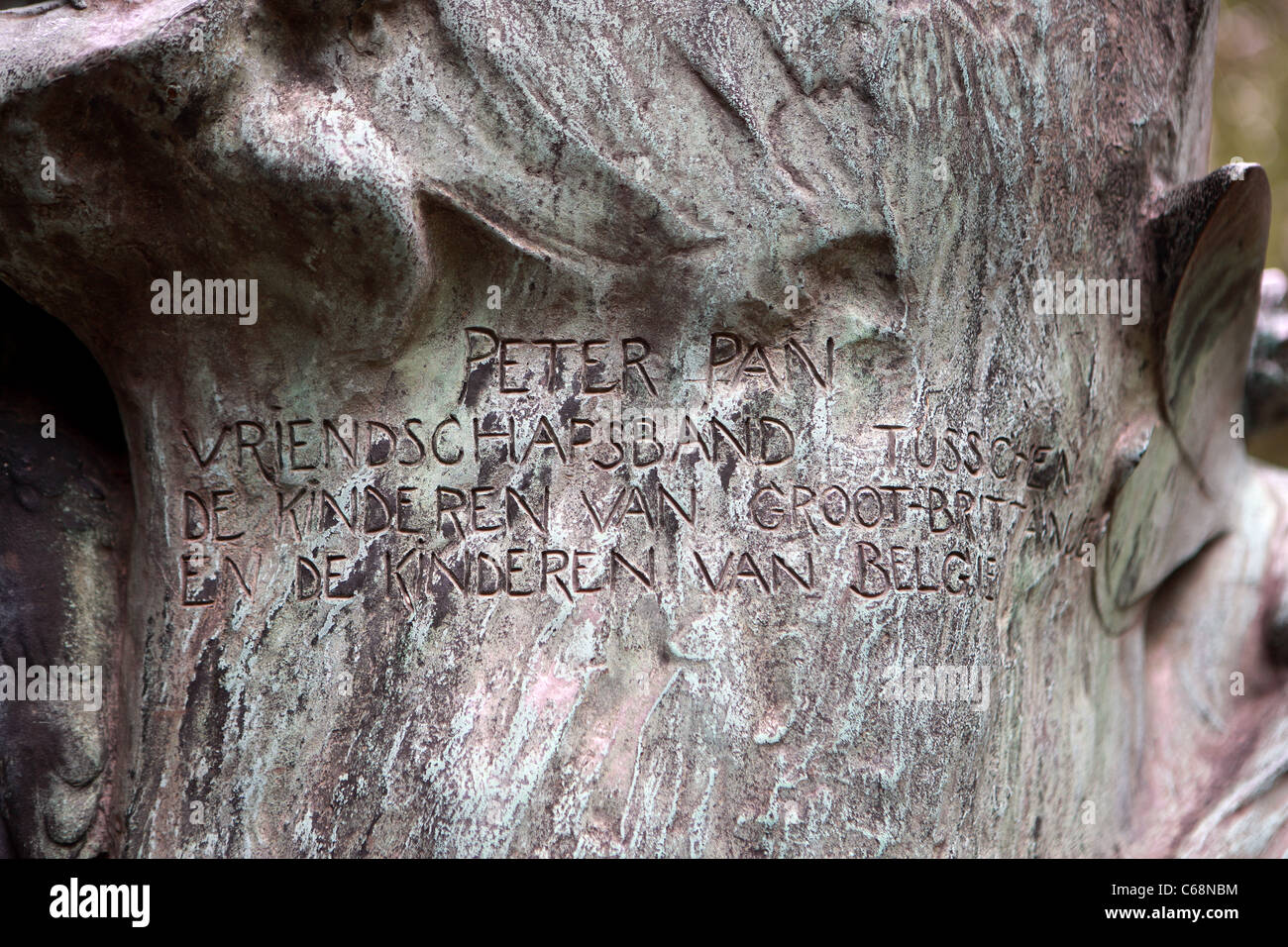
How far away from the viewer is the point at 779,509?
1751mm

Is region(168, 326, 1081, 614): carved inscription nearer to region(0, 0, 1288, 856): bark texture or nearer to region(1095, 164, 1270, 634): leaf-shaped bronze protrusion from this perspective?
region(0, 0, 1288, 856): bark texture

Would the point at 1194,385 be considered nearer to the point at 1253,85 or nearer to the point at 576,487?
the point at 576,487

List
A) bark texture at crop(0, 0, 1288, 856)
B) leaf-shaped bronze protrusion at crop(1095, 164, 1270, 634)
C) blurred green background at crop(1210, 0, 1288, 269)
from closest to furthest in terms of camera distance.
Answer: bark texture at crop(0, 0, 1288, 856) → leaf-shaped bronze protrusion at crop(1095, 164, 1270, 634) → blurred green background at crop(1210, 0, 1288, 269)

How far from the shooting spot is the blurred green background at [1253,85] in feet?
16.9

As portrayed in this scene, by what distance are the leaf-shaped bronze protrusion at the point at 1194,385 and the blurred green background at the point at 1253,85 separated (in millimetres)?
3199

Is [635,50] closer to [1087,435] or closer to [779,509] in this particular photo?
[779,509]

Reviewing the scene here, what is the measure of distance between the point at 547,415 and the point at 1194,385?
1191 millimetres

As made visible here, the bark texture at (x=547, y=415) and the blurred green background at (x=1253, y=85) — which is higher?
the blurred green background at (x=1253, y=85)

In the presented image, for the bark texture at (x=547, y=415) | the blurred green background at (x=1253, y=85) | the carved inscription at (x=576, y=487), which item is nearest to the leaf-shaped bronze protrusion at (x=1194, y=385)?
the bark texture at (x=547, y=415)

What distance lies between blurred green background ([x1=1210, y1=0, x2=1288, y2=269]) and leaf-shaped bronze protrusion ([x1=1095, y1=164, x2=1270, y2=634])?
320 cm

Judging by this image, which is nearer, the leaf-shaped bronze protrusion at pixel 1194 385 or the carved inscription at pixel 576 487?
the carved inscription at pixel 576 487

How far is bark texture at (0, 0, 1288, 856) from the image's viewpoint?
166 cm

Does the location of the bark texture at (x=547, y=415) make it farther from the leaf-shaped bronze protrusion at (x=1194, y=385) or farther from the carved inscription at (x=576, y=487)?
the leaf-shaped bronze protrusion at (x=1194, y=385)

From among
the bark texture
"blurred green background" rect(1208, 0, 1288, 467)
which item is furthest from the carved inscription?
"blurred green background" rect(1208, 0, 1288, 467)
